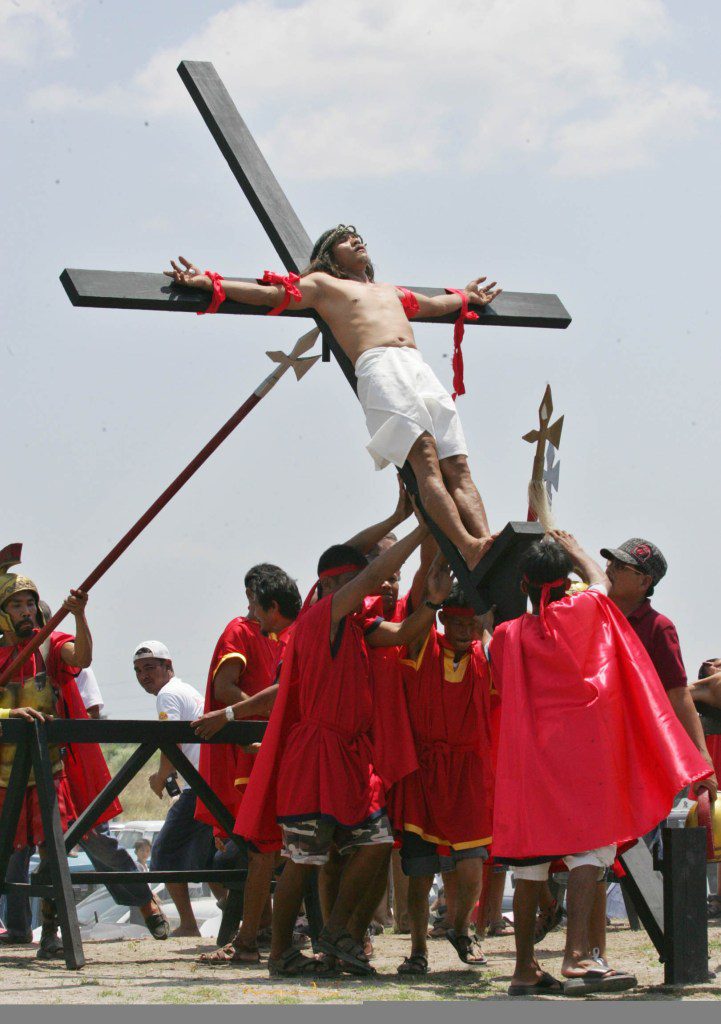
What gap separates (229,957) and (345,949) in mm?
869

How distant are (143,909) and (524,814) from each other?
3.09 metres

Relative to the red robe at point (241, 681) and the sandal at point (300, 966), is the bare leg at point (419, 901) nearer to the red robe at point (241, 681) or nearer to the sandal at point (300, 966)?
the sandal at point (300, 966)

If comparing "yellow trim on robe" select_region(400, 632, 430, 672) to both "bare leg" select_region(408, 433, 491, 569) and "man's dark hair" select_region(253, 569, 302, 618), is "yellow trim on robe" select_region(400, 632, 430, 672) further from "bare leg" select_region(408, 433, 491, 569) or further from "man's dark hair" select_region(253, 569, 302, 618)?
"man's dark hair" select_region(253, 569, 302, 618)

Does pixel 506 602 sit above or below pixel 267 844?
above

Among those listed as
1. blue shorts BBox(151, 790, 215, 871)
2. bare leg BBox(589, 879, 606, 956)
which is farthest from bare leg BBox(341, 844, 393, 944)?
blue shorts BBox(151, 790, 215, 871)

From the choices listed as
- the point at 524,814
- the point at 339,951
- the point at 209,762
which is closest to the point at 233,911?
the point at 209,762

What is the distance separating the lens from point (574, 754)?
17.3 ft

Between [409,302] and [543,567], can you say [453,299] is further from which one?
[543,567]

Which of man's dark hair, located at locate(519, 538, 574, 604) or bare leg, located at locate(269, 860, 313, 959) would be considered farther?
bare leg, located at locate(269, 860, 313, 959)

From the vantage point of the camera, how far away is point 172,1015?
172 inches

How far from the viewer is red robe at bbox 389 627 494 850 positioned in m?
6.18

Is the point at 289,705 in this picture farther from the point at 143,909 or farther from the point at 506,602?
the point at 143,909

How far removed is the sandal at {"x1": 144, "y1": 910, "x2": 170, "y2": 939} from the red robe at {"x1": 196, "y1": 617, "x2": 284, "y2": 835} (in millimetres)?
736

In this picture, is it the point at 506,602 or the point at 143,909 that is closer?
the point at 506,602
